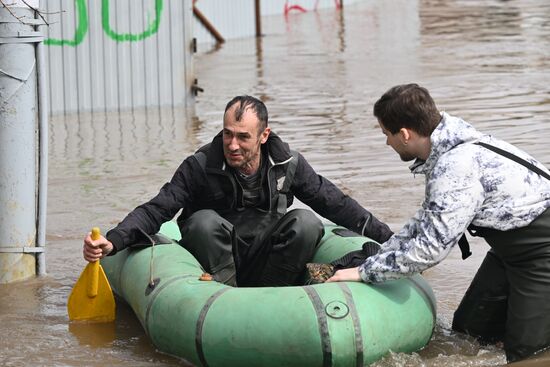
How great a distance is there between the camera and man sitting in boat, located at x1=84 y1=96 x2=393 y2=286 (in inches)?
233

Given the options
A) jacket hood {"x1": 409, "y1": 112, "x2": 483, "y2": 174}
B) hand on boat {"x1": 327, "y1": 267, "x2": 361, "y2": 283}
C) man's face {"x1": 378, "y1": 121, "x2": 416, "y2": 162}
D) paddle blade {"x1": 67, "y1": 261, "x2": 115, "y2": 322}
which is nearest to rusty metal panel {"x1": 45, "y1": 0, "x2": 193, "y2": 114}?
paddle blade {"x1": 67, "y1": 261, "x2": 115, "y2": 322}

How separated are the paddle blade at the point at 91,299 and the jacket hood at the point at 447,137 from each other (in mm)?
1943

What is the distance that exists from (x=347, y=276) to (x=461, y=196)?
69 cm

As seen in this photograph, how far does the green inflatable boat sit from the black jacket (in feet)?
1.58

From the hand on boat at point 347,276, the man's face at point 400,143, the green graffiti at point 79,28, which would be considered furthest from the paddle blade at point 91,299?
the green graffiti at point 79,28

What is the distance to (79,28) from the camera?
13.9m

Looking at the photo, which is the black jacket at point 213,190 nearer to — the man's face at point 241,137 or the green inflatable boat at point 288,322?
the man's face at point 241,137

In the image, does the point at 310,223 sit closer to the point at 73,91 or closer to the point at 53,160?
the point at 53,160

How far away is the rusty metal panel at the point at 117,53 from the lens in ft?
45.4

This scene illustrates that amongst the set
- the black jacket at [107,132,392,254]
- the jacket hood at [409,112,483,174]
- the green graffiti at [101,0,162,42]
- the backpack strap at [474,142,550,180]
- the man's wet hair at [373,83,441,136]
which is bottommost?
the black jacket at [107,132,392,254]

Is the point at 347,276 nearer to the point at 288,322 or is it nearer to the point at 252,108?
the point at 288,322

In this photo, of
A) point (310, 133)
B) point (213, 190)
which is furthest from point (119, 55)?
Result: point (213, 190)

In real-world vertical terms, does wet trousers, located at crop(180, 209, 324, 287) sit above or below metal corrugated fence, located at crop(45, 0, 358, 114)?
below

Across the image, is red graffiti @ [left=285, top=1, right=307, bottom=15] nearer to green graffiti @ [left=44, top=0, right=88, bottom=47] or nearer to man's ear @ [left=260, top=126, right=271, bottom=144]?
green graffiti @ [left=44, top=0, right=88, bottom=47]
